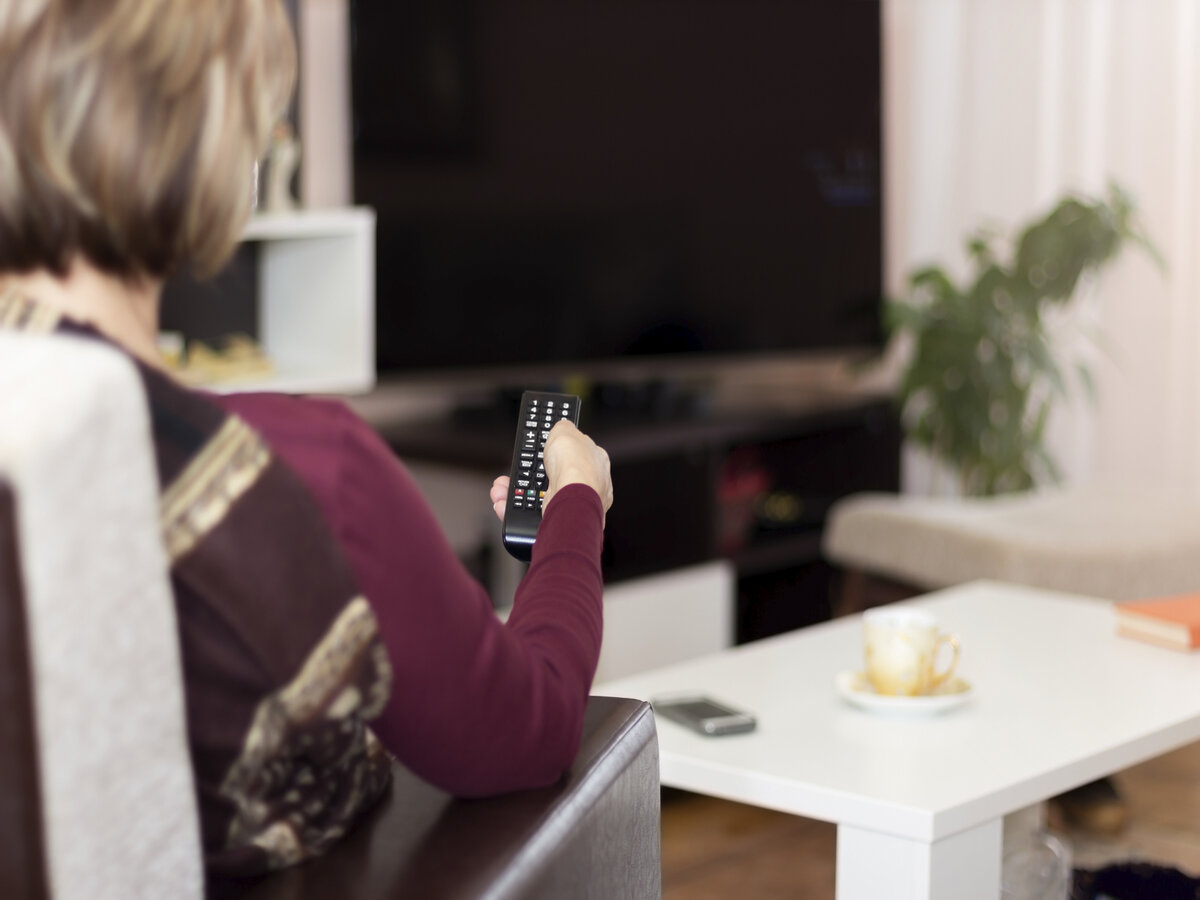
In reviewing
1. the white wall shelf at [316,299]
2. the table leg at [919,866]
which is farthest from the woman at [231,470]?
the white wall shelf at [316,299]

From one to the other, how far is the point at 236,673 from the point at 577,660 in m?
0.25

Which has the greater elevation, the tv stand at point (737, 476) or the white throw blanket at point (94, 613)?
the white throw blanket at point (94, 613)

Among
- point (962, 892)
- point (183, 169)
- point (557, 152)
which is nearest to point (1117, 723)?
point (962, 892)

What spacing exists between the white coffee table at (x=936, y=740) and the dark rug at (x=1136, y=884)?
0.23m

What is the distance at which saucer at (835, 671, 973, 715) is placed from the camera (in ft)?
4.90

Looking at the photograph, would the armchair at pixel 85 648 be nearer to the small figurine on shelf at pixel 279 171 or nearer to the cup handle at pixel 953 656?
the cup handle at pixel 953 656

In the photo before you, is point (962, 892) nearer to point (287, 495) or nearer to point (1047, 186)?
point (287, 495)

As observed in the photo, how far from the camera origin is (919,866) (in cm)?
124

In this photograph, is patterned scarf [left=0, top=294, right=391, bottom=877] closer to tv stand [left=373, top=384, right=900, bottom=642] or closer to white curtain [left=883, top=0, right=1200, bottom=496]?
tv stand [left=373, top=384, right=900, bottom=642]

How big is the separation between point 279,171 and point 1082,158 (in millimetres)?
2256

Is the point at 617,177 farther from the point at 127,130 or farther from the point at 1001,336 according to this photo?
the point at 127,130

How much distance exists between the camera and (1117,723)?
148cm

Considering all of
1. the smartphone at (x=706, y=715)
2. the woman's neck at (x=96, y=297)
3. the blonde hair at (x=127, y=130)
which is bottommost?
the smartphone at (x=706, y=715)

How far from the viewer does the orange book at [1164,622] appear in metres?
1.76
